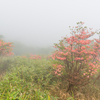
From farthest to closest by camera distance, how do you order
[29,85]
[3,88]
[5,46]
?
[5,46] < [29,85] < [3,88]

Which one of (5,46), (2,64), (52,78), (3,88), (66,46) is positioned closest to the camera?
(3,88)

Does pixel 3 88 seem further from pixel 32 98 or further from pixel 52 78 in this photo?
pixel 52 78

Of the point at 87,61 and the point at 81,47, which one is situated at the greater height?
the point at 81,47

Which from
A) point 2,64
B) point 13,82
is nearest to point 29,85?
point 13,82

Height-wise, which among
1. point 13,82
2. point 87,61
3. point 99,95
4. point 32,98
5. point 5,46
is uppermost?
point 5,46

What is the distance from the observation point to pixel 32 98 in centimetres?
273

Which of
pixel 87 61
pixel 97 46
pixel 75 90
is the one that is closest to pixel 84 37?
pixel 97 46

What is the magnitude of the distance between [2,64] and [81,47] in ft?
21.2

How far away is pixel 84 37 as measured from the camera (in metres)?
3.85

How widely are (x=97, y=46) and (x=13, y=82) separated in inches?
175

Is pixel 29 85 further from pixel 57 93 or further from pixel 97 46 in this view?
pixel 97 46

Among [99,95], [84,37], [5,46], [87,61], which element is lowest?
[99,95]

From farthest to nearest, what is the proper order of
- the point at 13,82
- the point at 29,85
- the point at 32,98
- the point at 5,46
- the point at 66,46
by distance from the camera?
1. the point at 5,46
2. the point at 66,46
3. the point at 29,85
4. the point at 13,82
5. the point at 32,98

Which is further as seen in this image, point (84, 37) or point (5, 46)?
point (5, 46)
